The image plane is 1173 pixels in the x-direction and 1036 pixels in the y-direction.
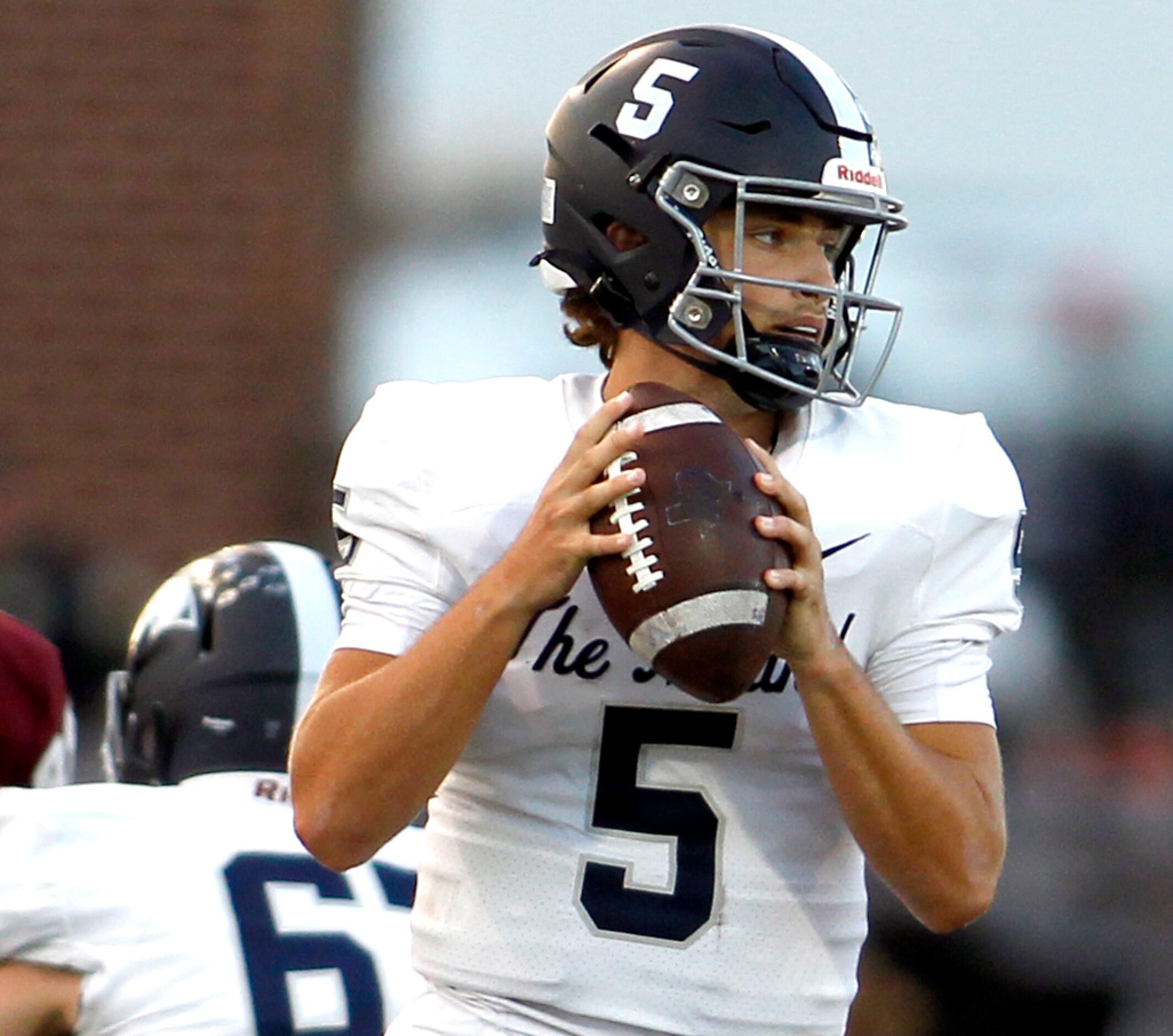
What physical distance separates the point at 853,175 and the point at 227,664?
4.76 ft

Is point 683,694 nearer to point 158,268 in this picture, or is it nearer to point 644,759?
point 644,759

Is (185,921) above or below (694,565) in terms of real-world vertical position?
below

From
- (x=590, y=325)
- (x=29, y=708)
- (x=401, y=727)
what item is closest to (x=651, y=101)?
(x=590, y=325)

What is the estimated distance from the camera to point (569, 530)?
1.90 m

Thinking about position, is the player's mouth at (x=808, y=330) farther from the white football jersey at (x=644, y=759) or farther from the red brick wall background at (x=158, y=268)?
the red brick wall background at (x=158, y=268)

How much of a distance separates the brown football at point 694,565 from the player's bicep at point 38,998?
1053mm

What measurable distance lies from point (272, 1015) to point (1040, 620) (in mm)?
4406

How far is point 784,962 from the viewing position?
6.79 feet

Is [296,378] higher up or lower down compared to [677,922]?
lower down

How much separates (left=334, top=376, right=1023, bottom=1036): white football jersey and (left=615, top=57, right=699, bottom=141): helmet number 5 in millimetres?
336

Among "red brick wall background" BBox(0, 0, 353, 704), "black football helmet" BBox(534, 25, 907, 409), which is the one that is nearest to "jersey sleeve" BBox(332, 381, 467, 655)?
"black football helmet" BBox(534, 25, 907, 409)

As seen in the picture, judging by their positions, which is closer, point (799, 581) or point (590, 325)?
point (799, 581)

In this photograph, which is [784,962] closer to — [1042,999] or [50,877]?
[50,877]

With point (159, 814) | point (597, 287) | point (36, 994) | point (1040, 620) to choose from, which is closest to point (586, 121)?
point (597, 287)
